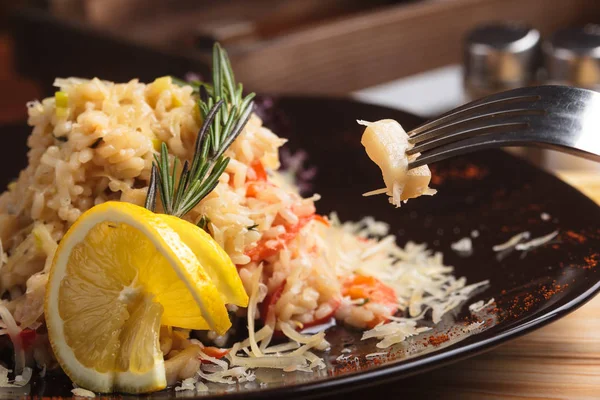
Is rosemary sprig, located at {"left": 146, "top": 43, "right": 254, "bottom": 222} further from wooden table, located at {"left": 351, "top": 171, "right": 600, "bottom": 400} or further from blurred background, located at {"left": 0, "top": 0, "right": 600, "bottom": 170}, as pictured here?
blurred background, located at {"left": 0, "top": 0, "right": 600, "bottom": 170}

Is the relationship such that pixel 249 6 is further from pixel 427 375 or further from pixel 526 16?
pixel 427 375

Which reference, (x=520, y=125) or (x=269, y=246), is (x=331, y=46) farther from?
(x=520, y=125)

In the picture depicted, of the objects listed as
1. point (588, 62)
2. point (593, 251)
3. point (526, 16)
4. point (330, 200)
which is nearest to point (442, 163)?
point (330, 200)

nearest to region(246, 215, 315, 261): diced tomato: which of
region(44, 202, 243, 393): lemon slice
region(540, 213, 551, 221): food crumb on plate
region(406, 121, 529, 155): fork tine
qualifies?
region(44, 202, 243, 393): lemon slice

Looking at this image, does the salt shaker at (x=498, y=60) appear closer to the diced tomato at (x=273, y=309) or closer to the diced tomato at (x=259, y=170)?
the diced tomato at (x=259, y=170)

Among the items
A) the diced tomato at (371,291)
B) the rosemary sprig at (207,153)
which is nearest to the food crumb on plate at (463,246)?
the diced tomato at (371,291)

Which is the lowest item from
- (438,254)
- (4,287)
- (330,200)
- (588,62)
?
(4,287)
